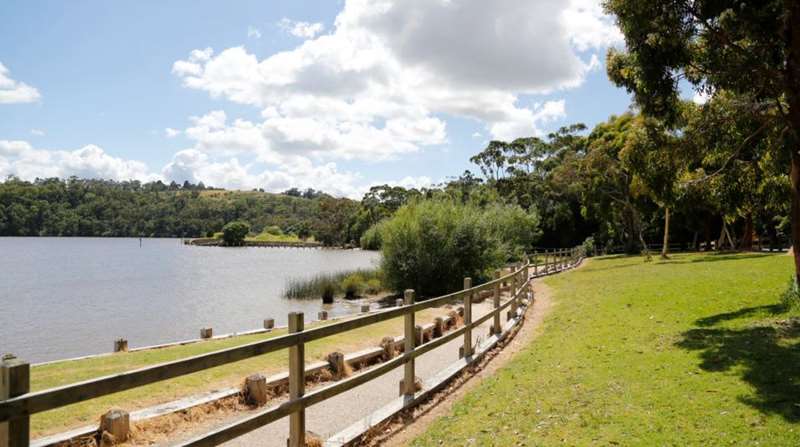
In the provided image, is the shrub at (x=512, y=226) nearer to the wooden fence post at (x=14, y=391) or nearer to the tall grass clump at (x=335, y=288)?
the tall grass clump at (x=335, y=288)

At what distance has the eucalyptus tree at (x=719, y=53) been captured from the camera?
10.4m

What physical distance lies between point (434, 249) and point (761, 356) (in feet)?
69.7

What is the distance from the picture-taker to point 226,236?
485ft

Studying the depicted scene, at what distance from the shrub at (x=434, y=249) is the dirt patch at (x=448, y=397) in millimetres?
14373

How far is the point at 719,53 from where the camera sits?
439 inches

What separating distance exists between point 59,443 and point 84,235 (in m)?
205

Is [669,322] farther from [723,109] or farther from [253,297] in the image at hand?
[253,297]

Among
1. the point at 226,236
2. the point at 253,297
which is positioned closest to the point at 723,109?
the point at 253,297

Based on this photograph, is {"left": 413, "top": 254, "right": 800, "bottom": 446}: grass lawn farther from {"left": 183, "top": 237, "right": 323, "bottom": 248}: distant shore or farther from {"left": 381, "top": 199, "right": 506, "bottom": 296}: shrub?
{"left": 183, "top": 237, "right": 323, "bottom": 248}: distant shore

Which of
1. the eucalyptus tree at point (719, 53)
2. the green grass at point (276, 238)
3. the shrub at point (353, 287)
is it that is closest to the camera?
the eucalyptus tree at point (719, 53)

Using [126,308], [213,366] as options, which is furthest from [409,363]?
→ [126,308]

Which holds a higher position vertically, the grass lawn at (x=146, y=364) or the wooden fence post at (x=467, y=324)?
the wooden fence post at (x=467, y=324)

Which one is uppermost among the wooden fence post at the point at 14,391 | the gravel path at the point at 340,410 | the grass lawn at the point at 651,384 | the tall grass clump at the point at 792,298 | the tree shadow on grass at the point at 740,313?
the wooden fence post at the point at 14,391

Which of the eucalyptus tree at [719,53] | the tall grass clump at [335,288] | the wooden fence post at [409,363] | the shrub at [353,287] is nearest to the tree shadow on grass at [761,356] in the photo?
the eucalyptus tree at [719,53]
